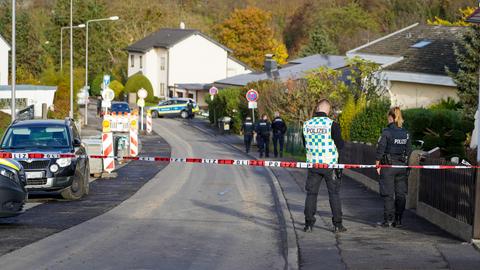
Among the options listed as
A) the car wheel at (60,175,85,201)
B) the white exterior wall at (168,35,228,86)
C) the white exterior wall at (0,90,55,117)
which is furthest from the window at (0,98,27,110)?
the white exterior wall at (168,35,228,86)

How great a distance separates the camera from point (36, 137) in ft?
65.5

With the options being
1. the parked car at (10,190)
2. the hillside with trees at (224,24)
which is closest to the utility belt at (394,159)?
the parked car at (10,190)

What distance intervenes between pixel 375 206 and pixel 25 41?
3207 inches

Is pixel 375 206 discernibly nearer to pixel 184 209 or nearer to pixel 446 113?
pixel 184 209

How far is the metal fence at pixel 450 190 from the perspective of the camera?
12.2m

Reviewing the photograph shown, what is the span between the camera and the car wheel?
19.1 meters

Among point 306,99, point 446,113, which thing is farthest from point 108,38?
point 446,113

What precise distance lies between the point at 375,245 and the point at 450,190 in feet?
5.85

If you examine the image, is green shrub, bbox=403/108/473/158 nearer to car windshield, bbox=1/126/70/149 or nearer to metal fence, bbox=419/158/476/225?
car windshield, bbox=1/126/70/149

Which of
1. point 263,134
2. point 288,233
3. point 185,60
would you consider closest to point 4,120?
point 263,134

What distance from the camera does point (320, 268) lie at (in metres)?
10.5

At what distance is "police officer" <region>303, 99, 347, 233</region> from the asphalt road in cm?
91

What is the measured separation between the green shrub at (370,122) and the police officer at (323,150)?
14.7 metres

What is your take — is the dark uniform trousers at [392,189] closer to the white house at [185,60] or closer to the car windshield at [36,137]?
the car windshield at [36,137]
